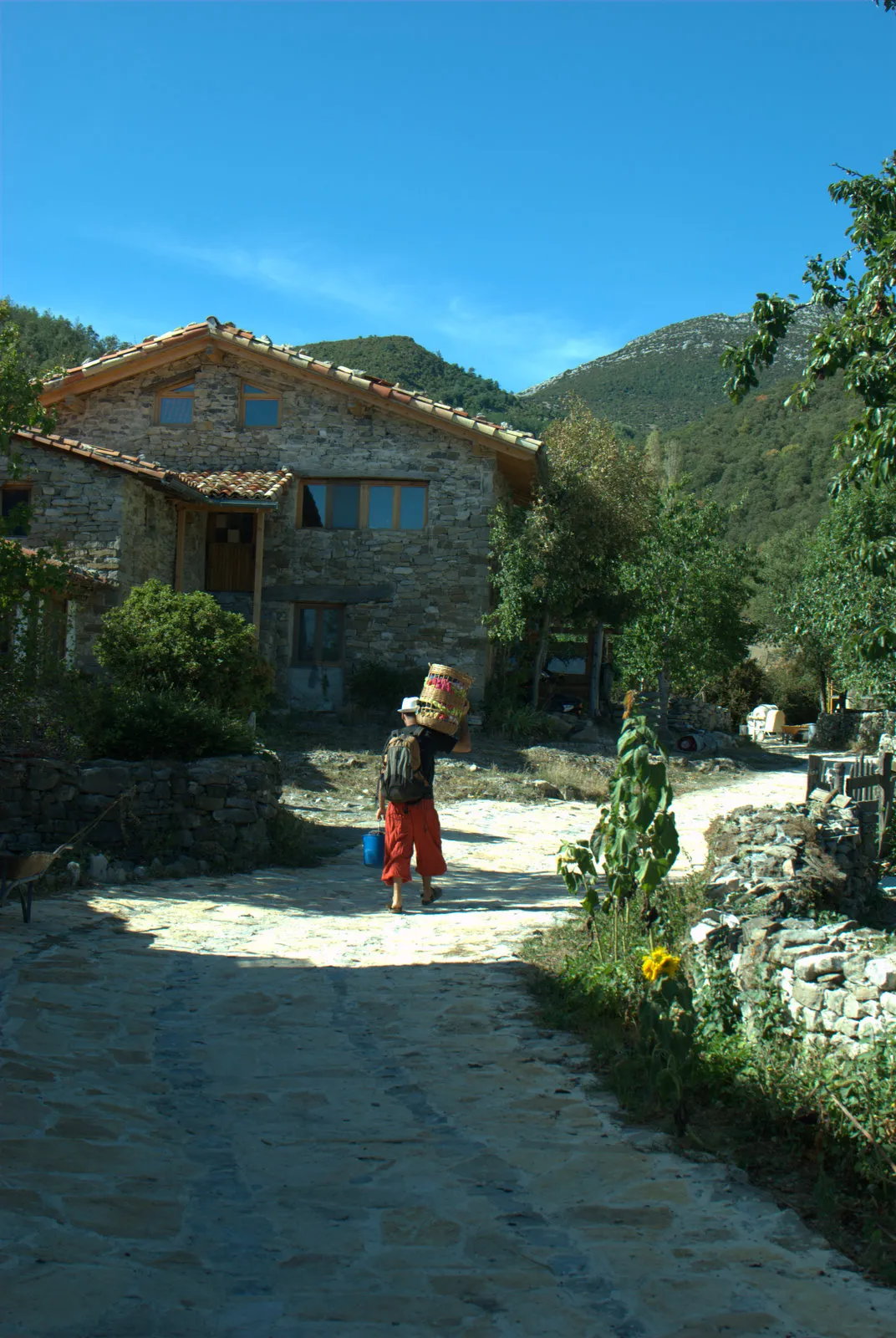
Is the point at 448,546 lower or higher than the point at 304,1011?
higher

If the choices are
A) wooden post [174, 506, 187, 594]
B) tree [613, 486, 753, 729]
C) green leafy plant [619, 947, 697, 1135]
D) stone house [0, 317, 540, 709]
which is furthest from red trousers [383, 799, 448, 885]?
tree [613, 486, 753, 729]

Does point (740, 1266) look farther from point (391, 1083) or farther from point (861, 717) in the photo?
point (861, 717)

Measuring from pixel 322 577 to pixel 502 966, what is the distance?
52.0ft

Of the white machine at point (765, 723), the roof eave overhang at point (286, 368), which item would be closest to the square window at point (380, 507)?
the roof eave overhang at point (286, 368)

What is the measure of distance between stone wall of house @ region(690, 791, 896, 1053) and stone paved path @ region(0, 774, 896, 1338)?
0.81 meters

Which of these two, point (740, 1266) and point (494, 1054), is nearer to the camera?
point (740, 1266)

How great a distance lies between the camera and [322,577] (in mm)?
22156

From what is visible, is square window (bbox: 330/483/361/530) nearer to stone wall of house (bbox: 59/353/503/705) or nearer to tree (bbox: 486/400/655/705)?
stone wall of house (bbox: 59/353/503/705)

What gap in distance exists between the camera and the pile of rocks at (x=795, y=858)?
21.7 ft

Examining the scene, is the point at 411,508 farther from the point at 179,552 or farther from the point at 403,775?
the point at 403,775

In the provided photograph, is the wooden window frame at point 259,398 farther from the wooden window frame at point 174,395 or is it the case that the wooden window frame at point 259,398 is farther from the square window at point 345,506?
the square window at point 345,506

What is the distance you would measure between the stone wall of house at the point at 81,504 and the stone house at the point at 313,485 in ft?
7.42

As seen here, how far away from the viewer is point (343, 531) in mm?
22125

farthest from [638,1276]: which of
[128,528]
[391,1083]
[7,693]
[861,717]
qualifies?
[861,717]
